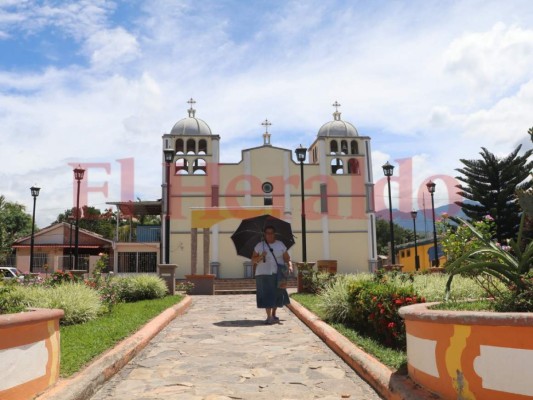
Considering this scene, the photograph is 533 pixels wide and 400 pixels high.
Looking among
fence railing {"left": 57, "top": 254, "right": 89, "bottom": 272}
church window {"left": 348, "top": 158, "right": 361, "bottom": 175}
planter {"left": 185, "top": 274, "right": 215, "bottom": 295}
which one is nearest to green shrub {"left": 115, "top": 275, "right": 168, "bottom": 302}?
planter {"left": 185, "top": 274, "right": 215, "bottom": 295}

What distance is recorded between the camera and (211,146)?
33.5 metres

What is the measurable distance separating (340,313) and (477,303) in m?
3.92

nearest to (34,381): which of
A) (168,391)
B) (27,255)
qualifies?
(168,391)

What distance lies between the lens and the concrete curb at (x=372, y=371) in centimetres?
412

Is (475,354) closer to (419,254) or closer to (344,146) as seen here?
(344,146)

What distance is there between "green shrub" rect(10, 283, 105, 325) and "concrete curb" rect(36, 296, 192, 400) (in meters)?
1.42

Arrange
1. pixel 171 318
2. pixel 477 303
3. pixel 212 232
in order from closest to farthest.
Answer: pixel 477 303
pixel 171 318
pixel 212 232

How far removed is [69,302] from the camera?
883 centimetres

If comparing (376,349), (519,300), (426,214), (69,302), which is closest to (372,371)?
(376,349)

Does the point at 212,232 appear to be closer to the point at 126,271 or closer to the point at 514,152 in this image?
the point at 126,271

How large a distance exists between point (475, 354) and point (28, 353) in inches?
134

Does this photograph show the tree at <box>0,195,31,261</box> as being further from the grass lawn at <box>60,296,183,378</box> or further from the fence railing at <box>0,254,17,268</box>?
the grass lawn at <box>60,296,183,378</box>

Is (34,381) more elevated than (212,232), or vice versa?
(212,232)

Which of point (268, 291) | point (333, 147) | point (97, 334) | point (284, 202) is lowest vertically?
point (97, 334)
